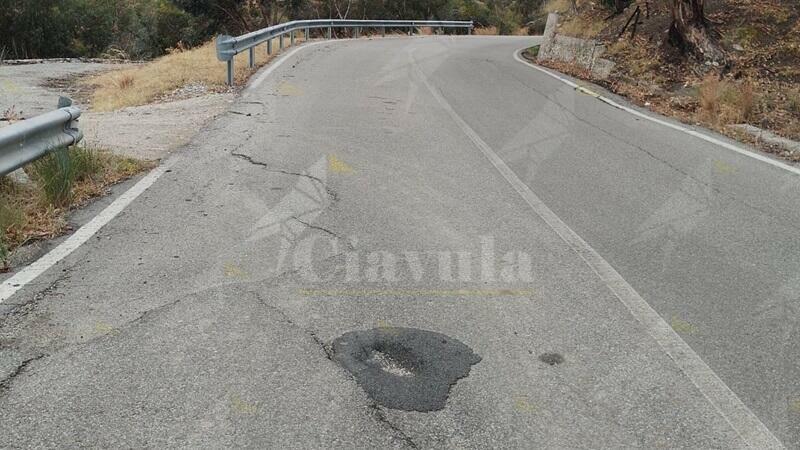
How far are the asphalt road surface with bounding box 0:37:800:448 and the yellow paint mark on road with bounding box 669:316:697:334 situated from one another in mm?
21

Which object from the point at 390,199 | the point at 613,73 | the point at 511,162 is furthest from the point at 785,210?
the point at 613,73

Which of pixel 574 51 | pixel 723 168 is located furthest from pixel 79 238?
pixel 574 51

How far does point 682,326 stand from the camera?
14.6 ft

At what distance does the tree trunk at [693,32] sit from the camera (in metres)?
15.5

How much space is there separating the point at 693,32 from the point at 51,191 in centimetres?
1400

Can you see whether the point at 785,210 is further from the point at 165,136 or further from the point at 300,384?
the point at 165,136

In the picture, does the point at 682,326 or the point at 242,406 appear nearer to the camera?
the point at 242,406

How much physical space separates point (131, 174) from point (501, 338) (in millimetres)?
4692

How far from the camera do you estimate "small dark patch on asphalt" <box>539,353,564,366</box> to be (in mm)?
3939

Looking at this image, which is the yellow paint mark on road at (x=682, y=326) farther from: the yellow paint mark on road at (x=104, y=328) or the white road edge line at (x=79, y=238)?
the white road edge line at (x=79, y=238)

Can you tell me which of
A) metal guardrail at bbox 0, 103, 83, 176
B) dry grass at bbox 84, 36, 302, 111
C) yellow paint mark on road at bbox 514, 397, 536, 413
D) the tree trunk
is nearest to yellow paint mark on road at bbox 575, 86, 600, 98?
the tree trunk

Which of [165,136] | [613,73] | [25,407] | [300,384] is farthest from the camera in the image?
[613,73]

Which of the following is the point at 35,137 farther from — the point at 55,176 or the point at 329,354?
the point at 329,354

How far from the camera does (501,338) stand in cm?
421
